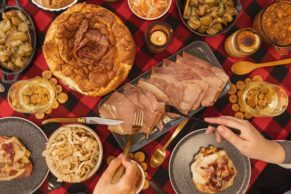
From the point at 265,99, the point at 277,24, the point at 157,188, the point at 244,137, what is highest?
the point at 277,24

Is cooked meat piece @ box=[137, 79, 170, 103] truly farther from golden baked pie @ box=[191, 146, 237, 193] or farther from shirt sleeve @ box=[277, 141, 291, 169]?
shirt sleeve @ box=[277, 141, 291, 169]

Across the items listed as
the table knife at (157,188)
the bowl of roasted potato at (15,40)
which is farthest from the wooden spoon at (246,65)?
the bowl of roasted potato at (15,40)

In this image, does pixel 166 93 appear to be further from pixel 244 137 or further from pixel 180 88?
pixel 244 137

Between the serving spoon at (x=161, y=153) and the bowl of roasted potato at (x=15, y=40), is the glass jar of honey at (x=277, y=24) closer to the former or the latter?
the serving spoon at (x=161, y=153)

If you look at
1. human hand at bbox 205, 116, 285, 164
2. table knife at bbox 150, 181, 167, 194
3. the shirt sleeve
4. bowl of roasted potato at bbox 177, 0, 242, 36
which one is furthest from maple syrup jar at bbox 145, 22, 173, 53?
the shirt sleeve

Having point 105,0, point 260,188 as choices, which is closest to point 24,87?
point 105,0

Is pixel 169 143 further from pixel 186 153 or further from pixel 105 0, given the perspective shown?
pixel 105 0

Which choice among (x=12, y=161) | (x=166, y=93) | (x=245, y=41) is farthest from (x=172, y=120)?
(x=12, y=161)
